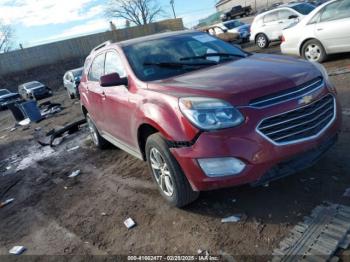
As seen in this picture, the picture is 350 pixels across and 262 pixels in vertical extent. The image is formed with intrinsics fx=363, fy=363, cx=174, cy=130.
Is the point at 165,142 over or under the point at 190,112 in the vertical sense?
under

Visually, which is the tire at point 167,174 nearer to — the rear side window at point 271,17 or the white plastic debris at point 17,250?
the white plastic debris at point 17,250

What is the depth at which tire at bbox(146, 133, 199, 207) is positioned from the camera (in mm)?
3617

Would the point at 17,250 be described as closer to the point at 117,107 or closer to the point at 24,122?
the point at 117,107

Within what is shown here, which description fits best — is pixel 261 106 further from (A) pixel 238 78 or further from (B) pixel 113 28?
(B) pixel 113 28

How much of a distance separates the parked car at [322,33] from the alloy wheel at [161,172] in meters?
6.67

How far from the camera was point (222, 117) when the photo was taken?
3.22 meters

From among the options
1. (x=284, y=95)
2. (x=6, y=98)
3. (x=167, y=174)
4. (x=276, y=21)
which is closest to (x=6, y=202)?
(x=167, y=174)

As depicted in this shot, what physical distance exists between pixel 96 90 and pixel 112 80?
4.87ft

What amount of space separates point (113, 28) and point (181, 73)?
44.0 meters

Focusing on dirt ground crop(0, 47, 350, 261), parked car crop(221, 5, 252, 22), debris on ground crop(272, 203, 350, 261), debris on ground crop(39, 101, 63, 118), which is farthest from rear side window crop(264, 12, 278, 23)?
parked car crop(221, 5, 252, 22)

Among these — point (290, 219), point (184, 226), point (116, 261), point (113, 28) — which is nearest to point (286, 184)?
point (290, 219)

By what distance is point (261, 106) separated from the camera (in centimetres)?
322

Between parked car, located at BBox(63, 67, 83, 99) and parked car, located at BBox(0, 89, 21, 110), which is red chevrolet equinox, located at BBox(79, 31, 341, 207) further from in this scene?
parked car, located at BBox(0, 89, 21, 110)

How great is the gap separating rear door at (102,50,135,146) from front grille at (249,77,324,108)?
5.32 feet
